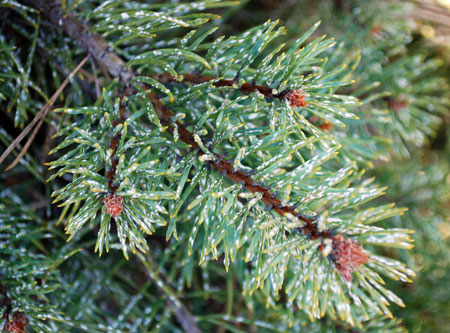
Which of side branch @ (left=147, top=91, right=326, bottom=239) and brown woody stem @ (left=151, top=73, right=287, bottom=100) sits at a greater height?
brown woody stem @ (left=151, top=73, right=287, bottom=100)

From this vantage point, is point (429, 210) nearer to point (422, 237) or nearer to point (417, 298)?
point (422, 237)

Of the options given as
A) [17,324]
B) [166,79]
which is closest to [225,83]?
[166,79]

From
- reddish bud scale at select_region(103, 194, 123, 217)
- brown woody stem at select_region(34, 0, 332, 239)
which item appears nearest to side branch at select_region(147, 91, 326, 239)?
brown woody stem at select_region(34, 0, 332, 239)

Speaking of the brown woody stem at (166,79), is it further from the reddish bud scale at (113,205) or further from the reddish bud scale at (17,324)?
the reddish bud scale at (17,324)

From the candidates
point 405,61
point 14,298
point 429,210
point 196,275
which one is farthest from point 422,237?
point 14,298

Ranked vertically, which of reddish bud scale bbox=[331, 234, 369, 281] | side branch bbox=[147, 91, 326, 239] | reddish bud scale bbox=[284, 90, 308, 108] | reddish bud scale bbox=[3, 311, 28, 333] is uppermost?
reddish bud scale bbox=[284, 90, 308, 108]

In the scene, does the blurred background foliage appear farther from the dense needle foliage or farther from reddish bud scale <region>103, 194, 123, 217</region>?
reddish bud scale <region>103, 194, 123, 217</region>
